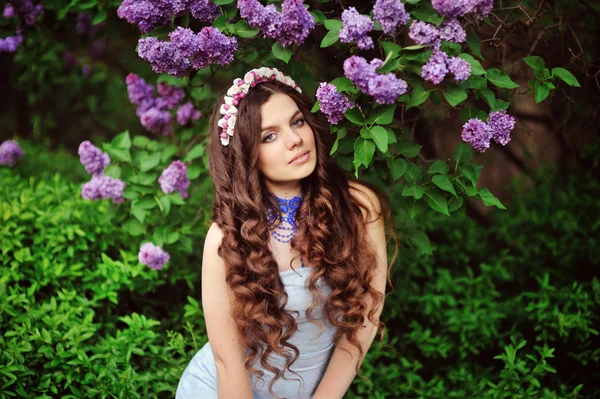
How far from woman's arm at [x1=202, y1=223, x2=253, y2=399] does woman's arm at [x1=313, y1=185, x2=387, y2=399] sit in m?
0.33

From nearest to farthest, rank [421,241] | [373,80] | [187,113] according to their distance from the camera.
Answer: [373,80], [421,241], [187,113]

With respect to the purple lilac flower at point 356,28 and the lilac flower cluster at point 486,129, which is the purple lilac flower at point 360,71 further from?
the lilac flower cluster at point 486,129

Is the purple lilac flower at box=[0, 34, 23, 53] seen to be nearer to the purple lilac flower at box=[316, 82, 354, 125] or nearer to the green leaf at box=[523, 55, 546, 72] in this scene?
the purple lilac flower at box=[316, 82, 354, 125]

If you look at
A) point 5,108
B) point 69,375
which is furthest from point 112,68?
point 69,375

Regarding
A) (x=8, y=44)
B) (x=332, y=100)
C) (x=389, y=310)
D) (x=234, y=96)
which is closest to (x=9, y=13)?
(x=8, y=44)

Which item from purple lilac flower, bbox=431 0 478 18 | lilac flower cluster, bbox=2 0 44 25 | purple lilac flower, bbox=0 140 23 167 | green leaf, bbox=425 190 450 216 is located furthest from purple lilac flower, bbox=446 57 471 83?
purple lilac flower, bbox=0 140 23 167

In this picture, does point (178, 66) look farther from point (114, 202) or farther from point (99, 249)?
point (99, 249)

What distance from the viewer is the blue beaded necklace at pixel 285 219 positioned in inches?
79.7

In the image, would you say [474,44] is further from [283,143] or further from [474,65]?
[283,143]

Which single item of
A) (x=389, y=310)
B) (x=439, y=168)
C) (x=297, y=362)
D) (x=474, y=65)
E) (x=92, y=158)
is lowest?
(x=389, y=310)

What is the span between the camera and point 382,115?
1.68m

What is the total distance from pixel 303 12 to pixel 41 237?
2010 mm

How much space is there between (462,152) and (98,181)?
166 centimetres

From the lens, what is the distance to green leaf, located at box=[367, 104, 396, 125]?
167 cm
